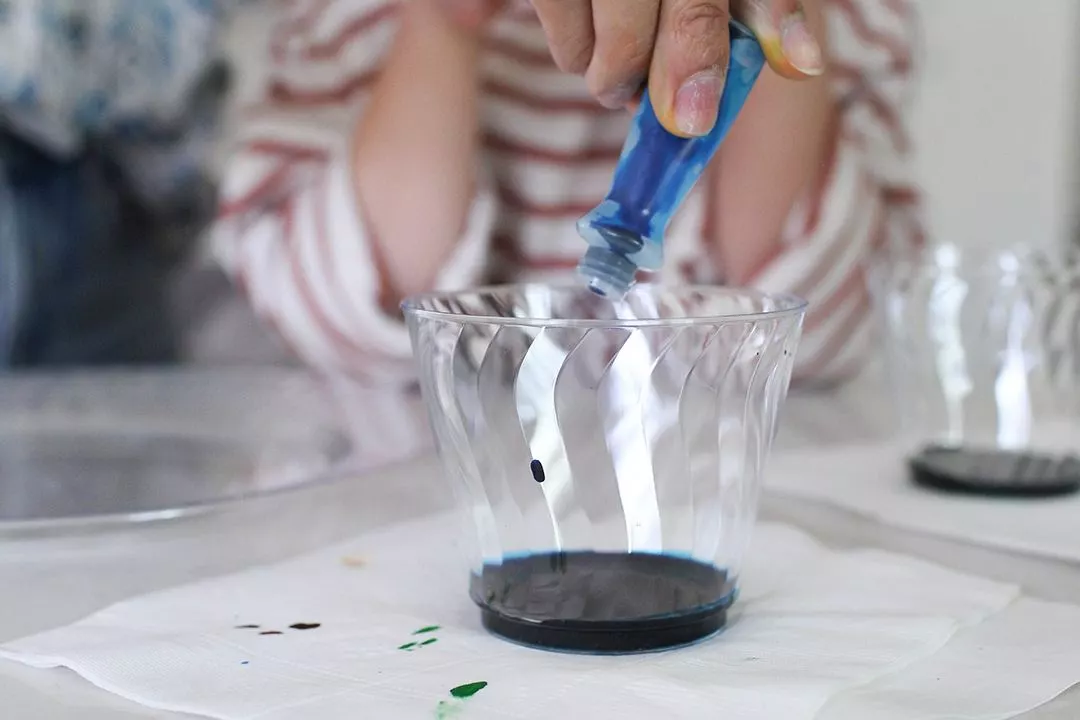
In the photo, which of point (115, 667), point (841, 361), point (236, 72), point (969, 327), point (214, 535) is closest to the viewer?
point (115, 667)

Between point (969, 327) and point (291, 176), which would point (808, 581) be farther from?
point (291, 176)

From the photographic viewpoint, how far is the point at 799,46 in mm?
231

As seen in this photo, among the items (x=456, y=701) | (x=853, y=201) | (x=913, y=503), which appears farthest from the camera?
(x=853, y=201)

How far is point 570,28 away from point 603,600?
0.14 m

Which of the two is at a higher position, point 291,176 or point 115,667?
point 291,176

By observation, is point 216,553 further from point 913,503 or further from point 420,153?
point 420,153

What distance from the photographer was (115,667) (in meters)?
0.21

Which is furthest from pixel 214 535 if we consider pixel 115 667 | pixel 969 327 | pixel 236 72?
pixel 236 72

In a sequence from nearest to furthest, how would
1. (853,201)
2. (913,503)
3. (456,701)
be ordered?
(456,701), (913,503), (853,201)

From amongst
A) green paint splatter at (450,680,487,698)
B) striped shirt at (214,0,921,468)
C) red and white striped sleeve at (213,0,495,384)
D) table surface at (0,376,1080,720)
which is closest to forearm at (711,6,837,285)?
striped shirt at (214,0,921,468)

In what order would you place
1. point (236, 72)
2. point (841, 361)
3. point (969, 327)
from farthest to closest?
point (236, 72) → point (841, 361) → point (969, 327)

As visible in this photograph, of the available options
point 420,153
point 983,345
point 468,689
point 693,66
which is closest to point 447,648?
point 468,689

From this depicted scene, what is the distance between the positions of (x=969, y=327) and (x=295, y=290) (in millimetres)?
328

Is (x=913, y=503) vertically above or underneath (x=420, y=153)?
underneath
